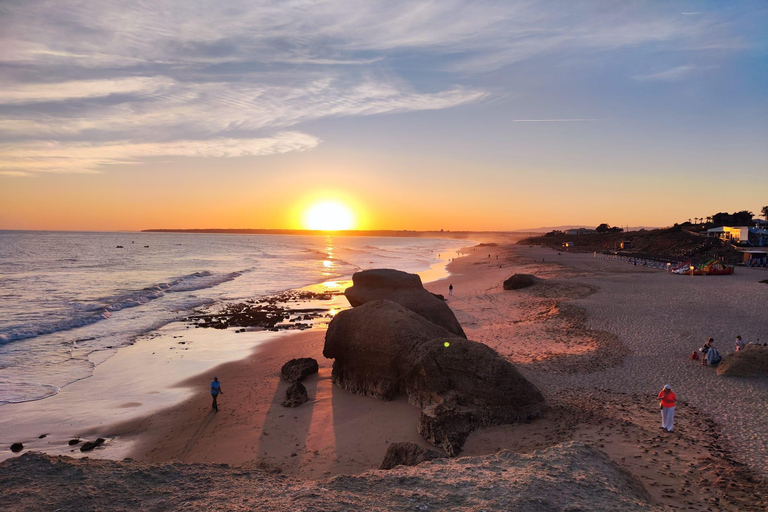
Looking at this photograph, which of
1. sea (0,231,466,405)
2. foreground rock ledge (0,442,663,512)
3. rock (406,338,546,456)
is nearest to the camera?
foreground rock ledge (0,442,663,512)

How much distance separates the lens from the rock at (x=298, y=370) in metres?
16.8

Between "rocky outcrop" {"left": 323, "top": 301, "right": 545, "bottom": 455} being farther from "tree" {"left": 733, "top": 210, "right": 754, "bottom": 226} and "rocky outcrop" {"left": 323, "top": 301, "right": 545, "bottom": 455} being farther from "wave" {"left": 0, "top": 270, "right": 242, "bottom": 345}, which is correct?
"tree" {"left": 733, "top": 210, "right": 754, "bottom": 226}

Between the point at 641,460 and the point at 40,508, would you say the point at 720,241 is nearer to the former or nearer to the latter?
the point at 641,460

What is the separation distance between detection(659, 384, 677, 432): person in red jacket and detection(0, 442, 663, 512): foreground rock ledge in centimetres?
316

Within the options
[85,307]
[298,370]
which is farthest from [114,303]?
[298,370]

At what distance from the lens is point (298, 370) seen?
17047mm

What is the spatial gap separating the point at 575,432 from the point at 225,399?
11.7m

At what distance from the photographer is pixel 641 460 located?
9391mm

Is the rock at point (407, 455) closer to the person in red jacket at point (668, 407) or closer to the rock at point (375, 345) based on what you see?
the rock at point (375, 345)

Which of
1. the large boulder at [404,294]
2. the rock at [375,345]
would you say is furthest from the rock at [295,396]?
the large boulder at [404,294]

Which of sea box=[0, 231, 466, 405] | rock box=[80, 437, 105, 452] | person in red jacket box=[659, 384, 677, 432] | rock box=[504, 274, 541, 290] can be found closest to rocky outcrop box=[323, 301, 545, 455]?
person in red jacket box=[659, 384, 677, 432]

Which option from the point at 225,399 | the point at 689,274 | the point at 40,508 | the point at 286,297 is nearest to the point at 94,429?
the point at 225,399

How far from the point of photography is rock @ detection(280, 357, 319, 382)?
55.2 ft

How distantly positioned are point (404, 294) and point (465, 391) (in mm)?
8587
